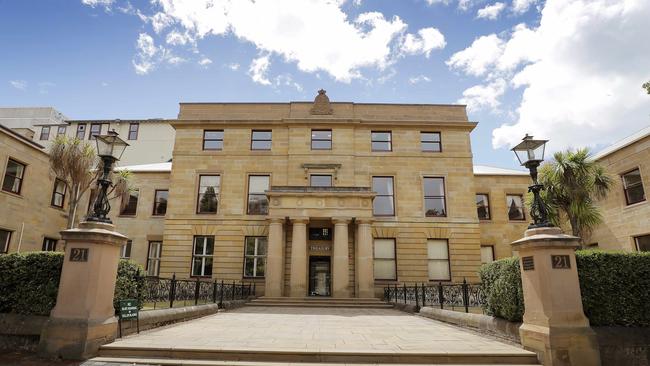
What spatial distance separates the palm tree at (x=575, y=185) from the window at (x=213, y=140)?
19.5 m

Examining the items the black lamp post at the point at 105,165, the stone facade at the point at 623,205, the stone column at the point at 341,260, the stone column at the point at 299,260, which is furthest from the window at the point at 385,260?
the black lamp post at the point at 105,165

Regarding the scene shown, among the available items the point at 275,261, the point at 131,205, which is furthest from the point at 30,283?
the point at 131,205

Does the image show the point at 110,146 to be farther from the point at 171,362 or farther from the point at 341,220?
the point at 341,220

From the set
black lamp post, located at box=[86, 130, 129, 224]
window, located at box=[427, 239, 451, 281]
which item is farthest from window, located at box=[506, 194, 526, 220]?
black lamp post, located at box=[86, 130, 129, 224]

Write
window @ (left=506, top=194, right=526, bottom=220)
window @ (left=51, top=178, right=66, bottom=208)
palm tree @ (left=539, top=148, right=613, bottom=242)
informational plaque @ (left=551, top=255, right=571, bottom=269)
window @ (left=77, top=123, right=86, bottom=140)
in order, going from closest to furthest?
informational plaque @ (left=551, top=255, right=571, bottom=269), palm tree @ (left=539, top=148, right=613, bottom=242), window @ (left=51, top=178, right=66, bottom=208), window @ (left=506, top=194, right=526, bottom=220), window @ (left=77, top=123, right=86, bottom=140)

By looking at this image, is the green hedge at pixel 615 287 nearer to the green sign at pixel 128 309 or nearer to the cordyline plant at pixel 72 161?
the green sign at pixel 128 309

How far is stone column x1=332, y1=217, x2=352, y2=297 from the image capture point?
731 inches

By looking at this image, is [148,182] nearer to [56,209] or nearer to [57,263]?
[56,209]

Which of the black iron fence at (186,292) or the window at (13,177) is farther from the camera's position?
the window at (13,177)

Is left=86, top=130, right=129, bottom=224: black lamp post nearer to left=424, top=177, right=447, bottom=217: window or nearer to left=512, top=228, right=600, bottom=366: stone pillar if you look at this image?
left=512, top=228, right=600, bottom=366: stone pillar

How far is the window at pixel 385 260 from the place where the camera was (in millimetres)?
21453

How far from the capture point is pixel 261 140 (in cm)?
2417

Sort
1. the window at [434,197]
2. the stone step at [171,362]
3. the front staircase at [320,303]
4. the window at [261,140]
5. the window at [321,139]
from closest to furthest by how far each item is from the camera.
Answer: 1. the stone step at [171,362]
2. the front staircase at [320,303]
3. the window at [434,197]
4. the window at [321,139]
5. the window at [261,140]

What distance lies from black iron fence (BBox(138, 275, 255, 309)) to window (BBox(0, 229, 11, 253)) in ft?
32.4
